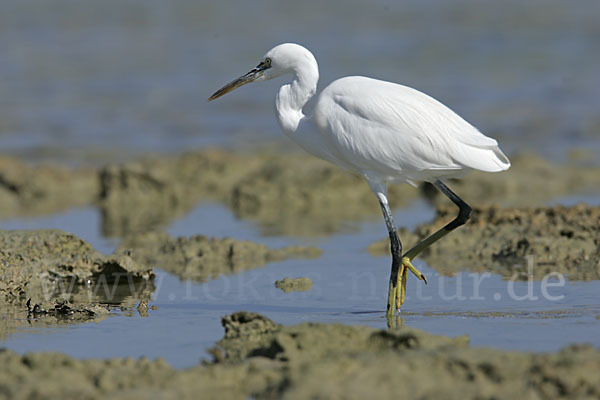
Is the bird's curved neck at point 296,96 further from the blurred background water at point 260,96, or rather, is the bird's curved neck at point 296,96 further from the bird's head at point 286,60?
the blurred background water at point 260,96

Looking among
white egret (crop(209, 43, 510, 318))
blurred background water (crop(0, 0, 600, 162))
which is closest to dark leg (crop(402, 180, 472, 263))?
white egret (crop(209, 43, 510, 318))

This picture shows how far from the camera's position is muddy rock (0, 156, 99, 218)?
438 inches

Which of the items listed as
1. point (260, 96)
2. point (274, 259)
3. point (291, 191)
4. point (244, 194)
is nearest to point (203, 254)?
point (274, 259)

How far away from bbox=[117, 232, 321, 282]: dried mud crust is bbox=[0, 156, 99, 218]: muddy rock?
3.37 meters

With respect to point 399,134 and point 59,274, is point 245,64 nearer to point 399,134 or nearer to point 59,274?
point 59,274

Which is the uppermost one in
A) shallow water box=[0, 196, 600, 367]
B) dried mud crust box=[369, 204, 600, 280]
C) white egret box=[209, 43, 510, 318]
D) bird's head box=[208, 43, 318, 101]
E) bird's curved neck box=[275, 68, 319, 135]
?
bird's head box=[208, 43, 318, 101]

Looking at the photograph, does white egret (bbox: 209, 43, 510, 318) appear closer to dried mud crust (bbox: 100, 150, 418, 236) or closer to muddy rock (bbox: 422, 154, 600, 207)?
dried mud crust (bbox: 100, 150, 418, 236)

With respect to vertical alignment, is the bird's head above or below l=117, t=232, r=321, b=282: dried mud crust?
above

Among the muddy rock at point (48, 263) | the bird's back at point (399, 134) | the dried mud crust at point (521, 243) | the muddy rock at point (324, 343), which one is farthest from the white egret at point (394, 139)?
the muddy rock at point (48, 263)

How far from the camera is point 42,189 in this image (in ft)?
38.4

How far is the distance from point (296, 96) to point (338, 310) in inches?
62.1

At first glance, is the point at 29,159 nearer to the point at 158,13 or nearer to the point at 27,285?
the point at 27,285

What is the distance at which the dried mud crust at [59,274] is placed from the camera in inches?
241

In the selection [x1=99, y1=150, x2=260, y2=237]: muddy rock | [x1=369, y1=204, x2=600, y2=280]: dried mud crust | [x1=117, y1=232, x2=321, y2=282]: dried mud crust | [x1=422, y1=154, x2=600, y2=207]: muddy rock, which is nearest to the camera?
[x1=369, y1=204, x2=600, y2=280]: dried mud crust
